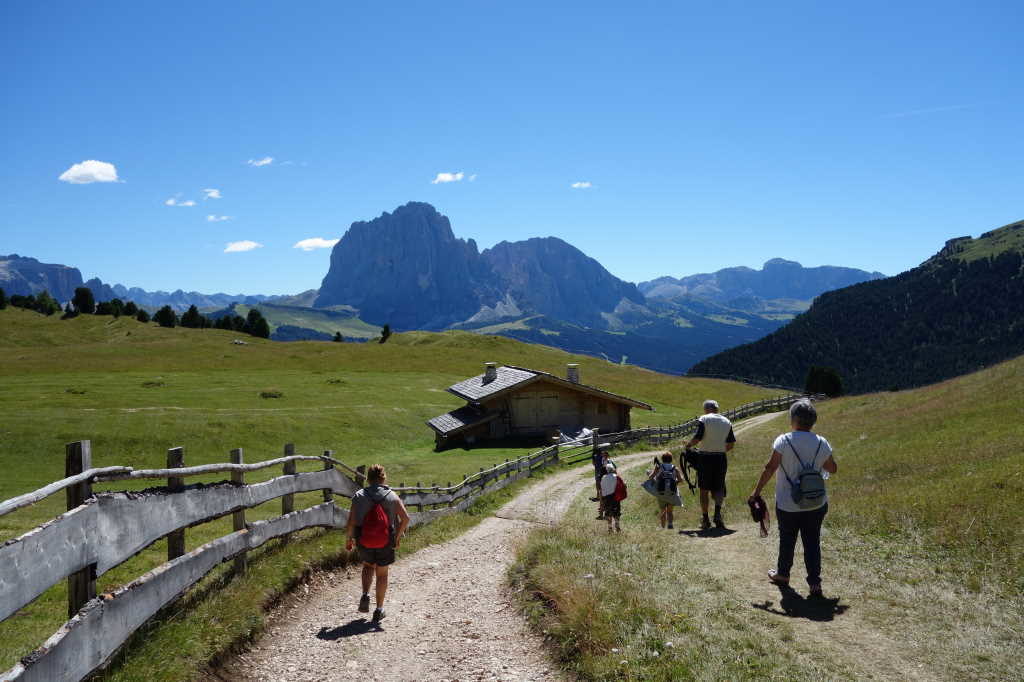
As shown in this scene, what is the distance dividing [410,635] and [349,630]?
2.56ft

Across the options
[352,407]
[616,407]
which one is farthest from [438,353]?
[616,407]

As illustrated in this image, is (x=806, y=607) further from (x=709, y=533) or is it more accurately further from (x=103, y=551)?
(x=103, y=551)

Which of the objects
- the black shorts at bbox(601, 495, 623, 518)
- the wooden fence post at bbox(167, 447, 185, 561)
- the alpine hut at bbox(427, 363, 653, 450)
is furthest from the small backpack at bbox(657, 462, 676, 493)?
the alpine hut at bbox(427, 363, 653, 450)

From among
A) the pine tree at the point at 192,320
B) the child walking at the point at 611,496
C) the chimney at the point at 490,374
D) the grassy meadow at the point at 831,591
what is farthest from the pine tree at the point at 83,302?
the grassy meadow at the point at 831,591

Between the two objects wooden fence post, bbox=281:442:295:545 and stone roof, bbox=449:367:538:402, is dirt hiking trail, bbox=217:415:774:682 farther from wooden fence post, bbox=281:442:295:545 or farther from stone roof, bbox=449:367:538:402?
stone roof, bbox=449:367:538:402

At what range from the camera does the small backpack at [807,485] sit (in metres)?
8.14

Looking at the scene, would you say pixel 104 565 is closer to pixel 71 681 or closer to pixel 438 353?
pixel 71 681

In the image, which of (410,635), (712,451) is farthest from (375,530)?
(712,451)

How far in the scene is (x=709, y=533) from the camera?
13.2 m

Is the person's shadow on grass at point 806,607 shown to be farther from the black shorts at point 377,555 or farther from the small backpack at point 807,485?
the black shorts at point 377,555

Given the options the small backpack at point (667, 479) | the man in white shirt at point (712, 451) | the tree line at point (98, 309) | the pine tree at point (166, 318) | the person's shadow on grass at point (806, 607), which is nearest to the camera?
the person's shadow on grass at point (806, 607)

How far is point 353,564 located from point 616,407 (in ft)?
126

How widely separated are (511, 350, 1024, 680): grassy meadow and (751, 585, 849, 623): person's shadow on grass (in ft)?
0.09

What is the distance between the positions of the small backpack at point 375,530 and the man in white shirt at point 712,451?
6930mm
